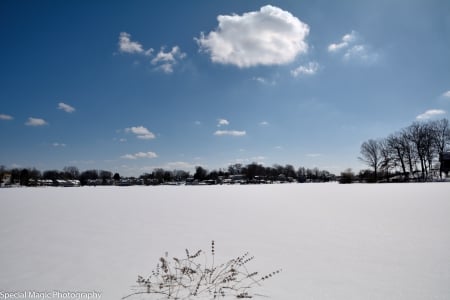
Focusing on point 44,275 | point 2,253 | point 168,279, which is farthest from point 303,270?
point 2,253

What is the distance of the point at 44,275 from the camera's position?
178 inches

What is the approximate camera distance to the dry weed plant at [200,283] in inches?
145

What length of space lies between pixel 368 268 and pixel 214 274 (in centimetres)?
263

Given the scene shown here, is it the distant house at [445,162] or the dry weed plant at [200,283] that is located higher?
the distant house at [445,162]

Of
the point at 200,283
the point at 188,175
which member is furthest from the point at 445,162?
the point at 188,175

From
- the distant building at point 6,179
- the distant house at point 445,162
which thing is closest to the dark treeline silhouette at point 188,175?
the distant building at point 6,179

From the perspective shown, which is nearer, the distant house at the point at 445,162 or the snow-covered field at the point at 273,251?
the snow-covered field at the point at 273,251

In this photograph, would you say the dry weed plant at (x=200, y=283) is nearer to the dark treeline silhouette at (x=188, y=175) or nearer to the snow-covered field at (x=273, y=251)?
the snow-covered field at (x=273, y=251)

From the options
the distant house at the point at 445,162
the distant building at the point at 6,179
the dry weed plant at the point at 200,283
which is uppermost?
the distant house at the point at 445,162

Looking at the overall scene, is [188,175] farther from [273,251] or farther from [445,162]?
[273,251]

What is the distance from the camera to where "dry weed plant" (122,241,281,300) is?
368 cm

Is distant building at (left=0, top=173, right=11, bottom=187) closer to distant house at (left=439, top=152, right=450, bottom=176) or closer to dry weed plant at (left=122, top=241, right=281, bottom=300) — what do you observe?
dry weed plant at (left=122, top=241, right=281, bottom=300)

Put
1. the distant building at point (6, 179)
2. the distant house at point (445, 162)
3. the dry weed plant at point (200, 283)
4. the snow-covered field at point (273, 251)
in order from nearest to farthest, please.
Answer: the dry weed plant at point (200, 283)
the snow-covered field at point (273, 251)
the distant house at point (445, 162)
the distant building at point (6, 179)

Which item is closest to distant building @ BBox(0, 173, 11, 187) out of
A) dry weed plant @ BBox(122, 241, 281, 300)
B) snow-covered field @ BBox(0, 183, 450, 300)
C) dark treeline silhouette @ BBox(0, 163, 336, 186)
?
dark treeline silhouette @ BBox(0, 163, 336, 186)
